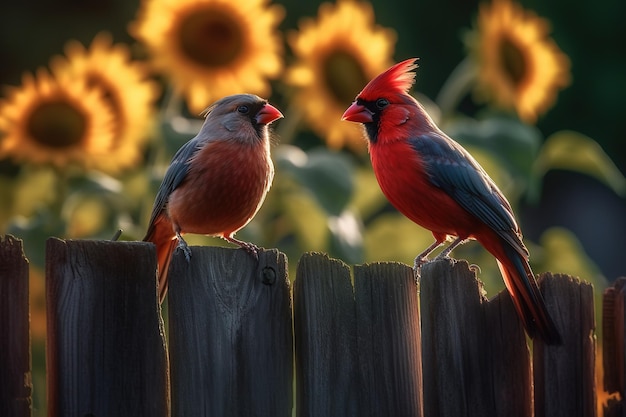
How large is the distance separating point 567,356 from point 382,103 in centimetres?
119

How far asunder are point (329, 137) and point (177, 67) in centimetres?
78

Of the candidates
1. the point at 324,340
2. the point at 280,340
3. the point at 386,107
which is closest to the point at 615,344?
the point at 324,340

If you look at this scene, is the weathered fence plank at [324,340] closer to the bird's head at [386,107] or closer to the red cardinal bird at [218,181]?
the red cardinal bird at [218,181]

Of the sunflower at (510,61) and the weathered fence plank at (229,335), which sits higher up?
the sunflower at (510,61)

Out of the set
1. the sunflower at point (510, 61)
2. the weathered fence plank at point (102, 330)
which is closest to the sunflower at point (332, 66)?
the sunflower at point (510, 61)

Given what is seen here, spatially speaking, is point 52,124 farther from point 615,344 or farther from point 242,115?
point 615,344

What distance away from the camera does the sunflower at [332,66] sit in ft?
16.6

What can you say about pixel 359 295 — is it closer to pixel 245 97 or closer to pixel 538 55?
pixel 245 97

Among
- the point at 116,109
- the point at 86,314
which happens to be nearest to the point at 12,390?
the point at 86,314

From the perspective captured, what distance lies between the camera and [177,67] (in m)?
4.94

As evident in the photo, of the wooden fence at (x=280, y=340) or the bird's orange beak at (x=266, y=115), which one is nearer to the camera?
the wooden fence at (x=280, y=340)

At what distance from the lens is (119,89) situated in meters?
5.02

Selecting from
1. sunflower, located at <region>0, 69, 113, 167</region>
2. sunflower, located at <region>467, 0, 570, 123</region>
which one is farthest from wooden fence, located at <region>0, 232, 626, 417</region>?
sunflower, located at <region>467, 0, 570, 123</region>

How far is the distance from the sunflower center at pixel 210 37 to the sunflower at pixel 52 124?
0.51 metres
